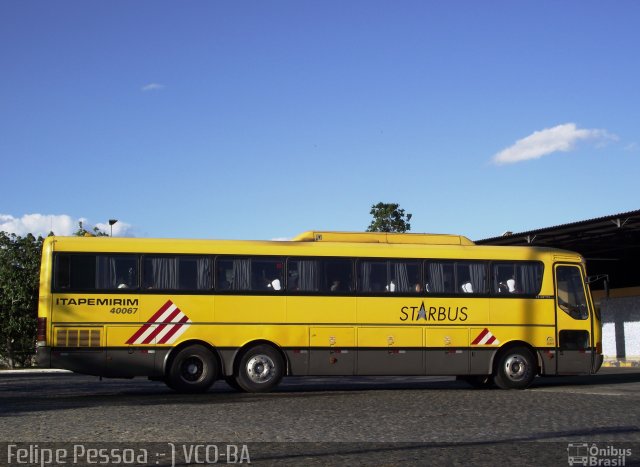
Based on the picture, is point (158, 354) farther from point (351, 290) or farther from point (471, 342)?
point (471, 342)

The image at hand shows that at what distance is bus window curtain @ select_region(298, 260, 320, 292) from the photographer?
1925cm

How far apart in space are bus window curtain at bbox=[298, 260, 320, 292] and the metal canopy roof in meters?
14.1

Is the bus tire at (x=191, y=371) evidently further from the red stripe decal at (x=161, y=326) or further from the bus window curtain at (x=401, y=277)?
the bus window curtain at (x=401, y=277)

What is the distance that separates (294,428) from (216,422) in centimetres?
133

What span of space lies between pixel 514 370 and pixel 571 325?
1782 mm

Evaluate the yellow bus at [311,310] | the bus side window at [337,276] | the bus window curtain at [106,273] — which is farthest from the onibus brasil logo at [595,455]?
the bus window curtain at [106,273]

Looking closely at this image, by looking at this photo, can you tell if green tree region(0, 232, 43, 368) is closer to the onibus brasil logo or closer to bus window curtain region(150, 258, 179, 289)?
bus window curtain region(150, 258, 179, 289)

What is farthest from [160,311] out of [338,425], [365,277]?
[338,425]

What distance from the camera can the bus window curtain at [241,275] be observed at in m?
19.0

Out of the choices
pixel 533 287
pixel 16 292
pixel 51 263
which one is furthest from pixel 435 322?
pixel 16 292

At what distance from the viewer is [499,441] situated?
1031cm

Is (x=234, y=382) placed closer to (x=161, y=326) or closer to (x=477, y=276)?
(x=161, y=326)

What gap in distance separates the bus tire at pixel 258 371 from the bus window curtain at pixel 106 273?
3.08m

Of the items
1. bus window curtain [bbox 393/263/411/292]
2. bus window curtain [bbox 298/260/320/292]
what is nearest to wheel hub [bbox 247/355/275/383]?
bus window curtain [bbox 298/260/320/292]
